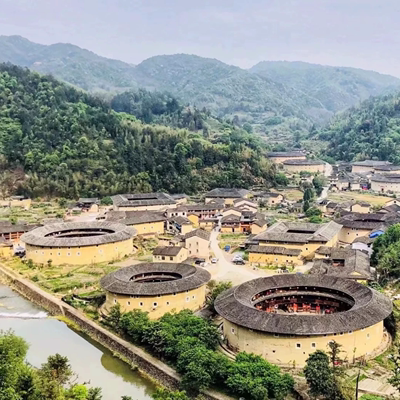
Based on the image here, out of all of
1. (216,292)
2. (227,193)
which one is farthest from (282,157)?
(216,292)

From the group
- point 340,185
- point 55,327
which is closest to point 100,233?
point 55,327

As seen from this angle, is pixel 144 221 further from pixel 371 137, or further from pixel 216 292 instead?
pixel 371 137

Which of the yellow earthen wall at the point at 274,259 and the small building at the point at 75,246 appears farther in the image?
the small building at the point at 75,246

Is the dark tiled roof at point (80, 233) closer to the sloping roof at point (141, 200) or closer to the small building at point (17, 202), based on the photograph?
the sloping roof at point (141, 200)

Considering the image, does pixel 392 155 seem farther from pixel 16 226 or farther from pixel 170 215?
pixel 16 226

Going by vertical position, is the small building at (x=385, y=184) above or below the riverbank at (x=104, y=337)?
above

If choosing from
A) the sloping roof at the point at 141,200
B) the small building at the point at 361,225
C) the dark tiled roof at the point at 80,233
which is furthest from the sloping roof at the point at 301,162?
the dark tiled roof at the point at 80,233
